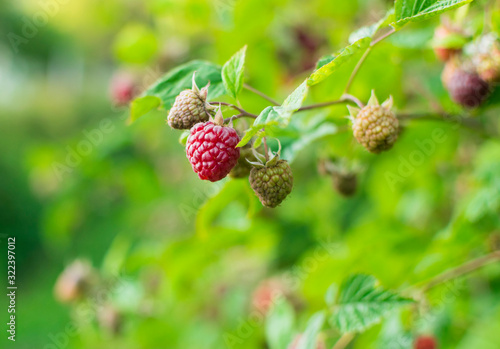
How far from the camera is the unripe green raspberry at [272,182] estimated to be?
0.78m

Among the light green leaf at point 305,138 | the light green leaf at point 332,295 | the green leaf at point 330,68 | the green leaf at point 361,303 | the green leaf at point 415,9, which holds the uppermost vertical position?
the light green leaf at point 305,138

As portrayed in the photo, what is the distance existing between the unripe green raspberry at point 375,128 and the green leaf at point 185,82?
255mm

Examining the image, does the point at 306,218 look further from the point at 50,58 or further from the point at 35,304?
the point at 50,58

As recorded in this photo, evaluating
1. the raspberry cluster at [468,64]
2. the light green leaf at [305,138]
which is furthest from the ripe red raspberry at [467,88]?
the light green leaf at [305,138]

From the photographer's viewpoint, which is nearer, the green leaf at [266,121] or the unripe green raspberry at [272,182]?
the green leaf at [266,121]

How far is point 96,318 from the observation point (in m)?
2.48

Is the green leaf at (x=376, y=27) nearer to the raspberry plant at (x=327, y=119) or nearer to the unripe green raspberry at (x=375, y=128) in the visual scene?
the raspberry plant at (x=327, y=119)

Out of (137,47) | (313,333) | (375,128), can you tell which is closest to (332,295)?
(313,333)

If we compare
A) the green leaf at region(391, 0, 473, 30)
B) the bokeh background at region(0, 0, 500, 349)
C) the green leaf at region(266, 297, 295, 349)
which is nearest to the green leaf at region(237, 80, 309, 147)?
the green leaf at region(391, 0, 473, 30)

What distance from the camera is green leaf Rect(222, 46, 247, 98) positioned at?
81cm

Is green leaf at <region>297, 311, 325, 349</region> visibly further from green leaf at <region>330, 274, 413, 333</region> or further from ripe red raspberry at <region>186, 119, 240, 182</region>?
ripe red raspberry at <region>186, 119, 240, 182</region>

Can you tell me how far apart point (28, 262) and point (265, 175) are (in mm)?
11050

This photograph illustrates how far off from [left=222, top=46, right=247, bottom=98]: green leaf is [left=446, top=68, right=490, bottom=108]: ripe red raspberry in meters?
0.60

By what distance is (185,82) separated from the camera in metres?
0.92
